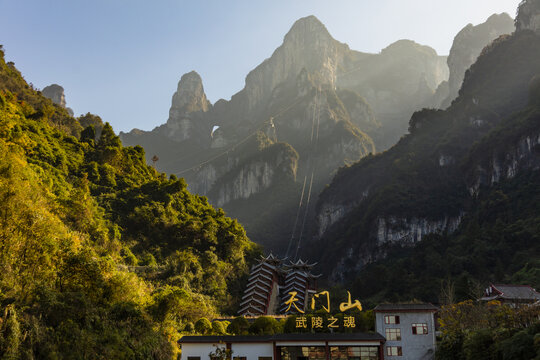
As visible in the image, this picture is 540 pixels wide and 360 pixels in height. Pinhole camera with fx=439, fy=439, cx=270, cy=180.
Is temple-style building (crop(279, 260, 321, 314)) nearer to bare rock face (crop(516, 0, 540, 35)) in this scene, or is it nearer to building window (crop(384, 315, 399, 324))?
building window (crop(384, 315, 399, 324))

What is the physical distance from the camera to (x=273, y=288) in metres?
64.2

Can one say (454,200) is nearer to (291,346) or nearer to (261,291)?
(261,291)

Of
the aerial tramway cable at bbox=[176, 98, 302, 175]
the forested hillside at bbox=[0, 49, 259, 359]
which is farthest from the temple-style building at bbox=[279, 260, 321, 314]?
the aerial tramway cable at bbox=[176, 98, 302, 175]

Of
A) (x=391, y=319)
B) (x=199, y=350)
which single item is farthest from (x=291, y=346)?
(x=391, y=319)

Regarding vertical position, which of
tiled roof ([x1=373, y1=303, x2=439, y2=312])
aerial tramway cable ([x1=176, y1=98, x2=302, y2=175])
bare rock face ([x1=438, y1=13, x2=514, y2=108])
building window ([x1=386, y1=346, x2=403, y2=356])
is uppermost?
bare rock face ([x1=438, y1=13, x2=514, y2=108])

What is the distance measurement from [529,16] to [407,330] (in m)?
120

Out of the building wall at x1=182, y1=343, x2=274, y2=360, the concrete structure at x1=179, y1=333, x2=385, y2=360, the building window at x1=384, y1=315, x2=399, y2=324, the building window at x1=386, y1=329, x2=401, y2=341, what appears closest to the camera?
the concrete structure at x1=179, y1=333, x2=385, y2=360

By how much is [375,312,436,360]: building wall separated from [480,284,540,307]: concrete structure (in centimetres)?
1849

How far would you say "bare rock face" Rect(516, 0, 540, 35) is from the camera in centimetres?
11881

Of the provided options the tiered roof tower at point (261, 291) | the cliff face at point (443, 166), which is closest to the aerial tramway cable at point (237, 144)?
the cliff face at point (443, 166)

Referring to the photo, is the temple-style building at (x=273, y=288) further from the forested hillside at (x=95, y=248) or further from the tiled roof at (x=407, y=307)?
the tiled roof at (x=407, y=307)

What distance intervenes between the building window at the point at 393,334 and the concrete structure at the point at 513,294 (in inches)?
777

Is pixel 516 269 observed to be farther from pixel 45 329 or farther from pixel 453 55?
pixel 453 55

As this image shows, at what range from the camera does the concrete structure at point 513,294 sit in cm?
4822
